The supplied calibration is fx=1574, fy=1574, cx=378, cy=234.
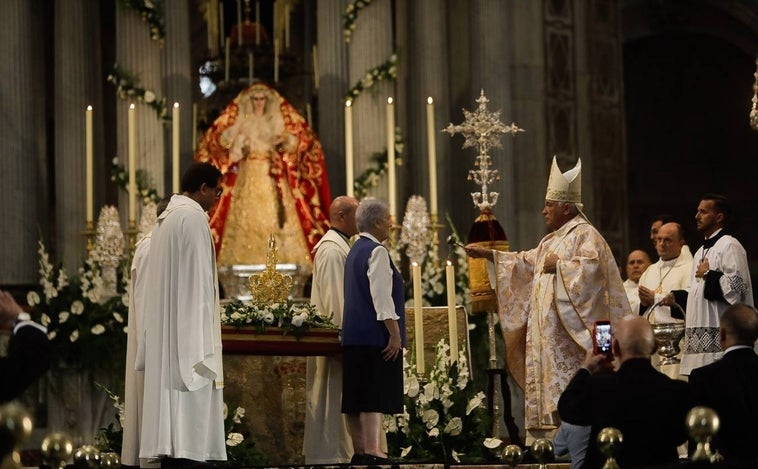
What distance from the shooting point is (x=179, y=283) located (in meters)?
8.52

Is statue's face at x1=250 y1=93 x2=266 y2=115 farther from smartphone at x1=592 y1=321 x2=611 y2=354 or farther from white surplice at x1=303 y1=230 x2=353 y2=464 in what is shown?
smartphone at x1=592 y1=321 x2=611 y2=354

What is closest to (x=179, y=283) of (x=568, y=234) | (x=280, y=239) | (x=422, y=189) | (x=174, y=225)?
(x=174, y=225)

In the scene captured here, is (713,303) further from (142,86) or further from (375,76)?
(142,86)

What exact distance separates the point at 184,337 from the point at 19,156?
7099 mm

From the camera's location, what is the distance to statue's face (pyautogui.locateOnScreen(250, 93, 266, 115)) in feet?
48.3

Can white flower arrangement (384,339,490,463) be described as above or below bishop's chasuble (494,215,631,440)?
below

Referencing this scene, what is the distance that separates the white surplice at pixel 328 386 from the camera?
398 inches

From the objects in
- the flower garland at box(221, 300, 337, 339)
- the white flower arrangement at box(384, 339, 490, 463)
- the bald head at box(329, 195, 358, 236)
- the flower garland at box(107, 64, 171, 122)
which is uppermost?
the flower garland at box(107, 64, 171, 122)

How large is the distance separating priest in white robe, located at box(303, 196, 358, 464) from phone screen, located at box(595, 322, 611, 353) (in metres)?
3.05

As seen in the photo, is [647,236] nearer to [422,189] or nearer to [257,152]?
[422,189]

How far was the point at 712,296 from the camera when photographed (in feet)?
34.0

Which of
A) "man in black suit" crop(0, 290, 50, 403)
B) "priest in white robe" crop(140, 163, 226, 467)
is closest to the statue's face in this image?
"priest in white robe" crop(140, 163, 226, 467)

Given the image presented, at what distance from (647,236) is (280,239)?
7.83m

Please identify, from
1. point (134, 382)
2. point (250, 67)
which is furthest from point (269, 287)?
point (250, 67)
